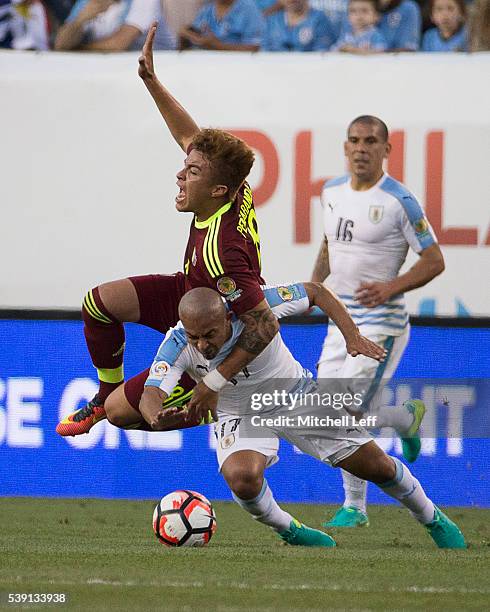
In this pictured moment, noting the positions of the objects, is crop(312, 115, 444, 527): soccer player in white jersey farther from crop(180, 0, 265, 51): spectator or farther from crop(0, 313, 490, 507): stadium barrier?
crop(180, 0, 265, 51): spectator

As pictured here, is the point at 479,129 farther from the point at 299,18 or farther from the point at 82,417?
the point at 82,417

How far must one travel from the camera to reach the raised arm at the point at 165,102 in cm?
776

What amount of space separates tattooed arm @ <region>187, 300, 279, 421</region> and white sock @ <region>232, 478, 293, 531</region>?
495 millimetres

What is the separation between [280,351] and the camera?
736cm

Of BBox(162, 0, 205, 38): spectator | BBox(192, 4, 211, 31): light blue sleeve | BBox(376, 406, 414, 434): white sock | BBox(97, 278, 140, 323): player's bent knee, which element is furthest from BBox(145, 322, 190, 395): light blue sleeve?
BBox(162, 0, 205, 38): spectator

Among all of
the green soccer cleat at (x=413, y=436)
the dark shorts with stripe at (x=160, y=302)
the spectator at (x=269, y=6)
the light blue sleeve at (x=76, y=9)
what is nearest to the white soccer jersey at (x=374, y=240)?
the green soccer cleat at (x=413, y=436)

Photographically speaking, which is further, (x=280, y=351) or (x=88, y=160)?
(x=88, y=160)

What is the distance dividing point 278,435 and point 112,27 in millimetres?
5244

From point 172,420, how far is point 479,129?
4745 mm

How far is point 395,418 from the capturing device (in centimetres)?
879

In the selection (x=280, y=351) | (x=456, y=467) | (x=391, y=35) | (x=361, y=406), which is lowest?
(x=456, y=467)

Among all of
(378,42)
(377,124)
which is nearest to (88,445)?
(377,124)

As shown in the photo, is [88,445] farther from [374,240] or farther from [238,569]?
[238,569]

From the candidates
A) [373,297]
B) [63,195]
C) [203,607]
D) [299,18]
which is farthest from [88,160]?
[203,607]
